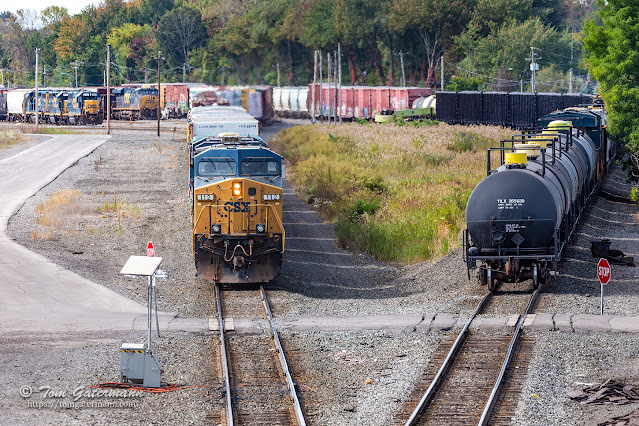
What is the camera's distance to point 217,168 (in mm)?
21469

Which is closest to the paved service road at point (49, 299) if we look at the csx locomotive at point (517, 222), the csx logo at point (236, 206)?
the csx logo at point (236, 206)

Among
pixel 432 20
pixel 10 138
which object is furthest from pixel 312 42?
pixel 10 138

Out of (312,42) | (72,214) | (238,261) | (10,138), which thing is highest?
(312,42)

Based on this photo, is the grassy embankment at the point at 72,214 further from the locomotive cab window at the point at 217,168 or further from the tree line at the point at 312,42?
the tree line at the point at 312,42

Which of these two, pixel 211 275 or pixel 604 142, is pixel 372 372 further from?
pixel 604 142

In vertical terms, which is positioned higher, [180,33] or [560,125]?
[180,33]

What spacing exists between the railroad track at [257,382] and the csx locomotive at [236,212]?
284cm

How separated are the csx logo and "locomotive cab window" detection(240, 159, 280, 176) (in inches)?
33.8

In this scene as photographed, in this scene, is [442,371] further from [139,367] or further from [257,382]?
[139,367]

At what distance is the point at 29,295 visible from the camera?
20422 millimetres

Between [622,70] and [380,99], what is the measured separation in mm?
50737

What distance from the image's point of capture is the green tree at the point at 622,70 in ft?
111

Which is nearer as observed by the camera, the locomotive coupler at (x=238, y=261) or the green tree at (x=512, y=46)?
the locomotive coupler at (x=238, y=261)

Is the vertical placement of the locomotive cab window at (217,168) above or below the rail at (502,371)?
above
